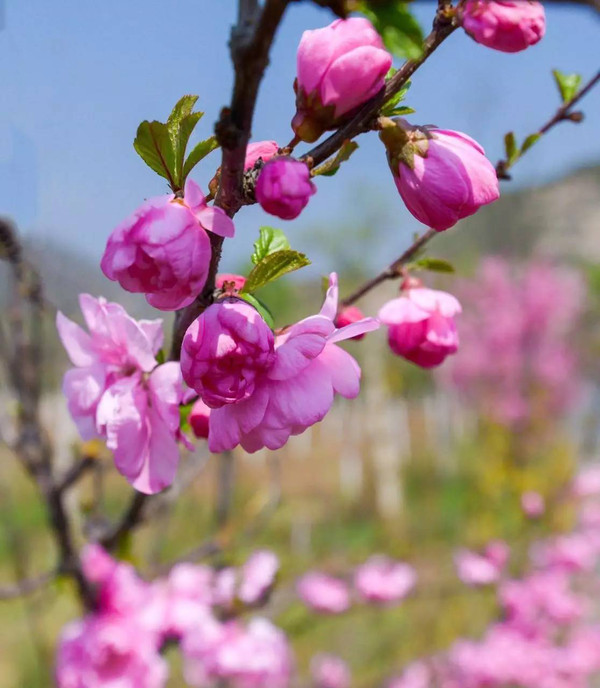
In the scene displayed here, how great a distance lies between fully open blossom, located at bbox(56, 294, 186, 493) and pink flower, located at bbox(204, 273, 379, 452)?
50mm

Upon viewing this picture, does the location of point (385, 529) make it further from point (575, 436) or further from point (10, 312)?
point (10, 312)

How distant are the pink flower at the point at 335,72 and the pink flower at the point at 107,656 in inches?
28.2

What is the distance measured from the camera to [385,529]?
5.69 metres

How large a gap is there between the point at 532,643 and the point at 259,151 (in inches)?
81.2

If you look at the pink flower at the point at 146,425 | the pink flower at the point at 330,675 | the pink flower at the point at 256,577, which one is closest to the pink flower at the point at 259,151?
the pink flower at the point at 146,425

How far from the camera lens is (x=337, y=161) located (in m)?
0.32

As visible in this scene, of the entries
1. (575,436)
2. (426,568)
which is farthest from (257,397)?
(575,436)

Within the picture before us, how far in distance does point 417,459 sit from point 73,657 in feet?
24.5

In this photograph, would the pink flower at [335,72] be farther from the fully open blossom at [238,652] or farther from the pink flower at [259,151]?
the fully open blossom at [238,652]

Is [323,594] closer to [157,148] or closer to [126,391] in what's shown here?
[126,391]

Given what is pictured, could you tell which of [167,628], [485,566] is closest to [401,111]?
[167,628]

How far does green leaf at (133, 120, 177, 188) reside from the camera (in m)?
0.30

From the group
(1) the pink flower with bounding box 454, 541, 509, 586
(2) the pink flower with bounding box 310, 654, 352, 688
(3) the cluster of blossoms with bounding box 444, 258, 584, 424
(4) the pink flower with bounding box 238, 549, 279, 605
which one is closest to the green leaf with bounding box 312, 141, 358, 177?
(4) the pink flower with bounding box 238, 549, 279, 605

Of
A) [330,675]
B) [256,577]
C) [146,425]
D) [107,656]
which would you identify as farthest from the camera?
[330,675]
